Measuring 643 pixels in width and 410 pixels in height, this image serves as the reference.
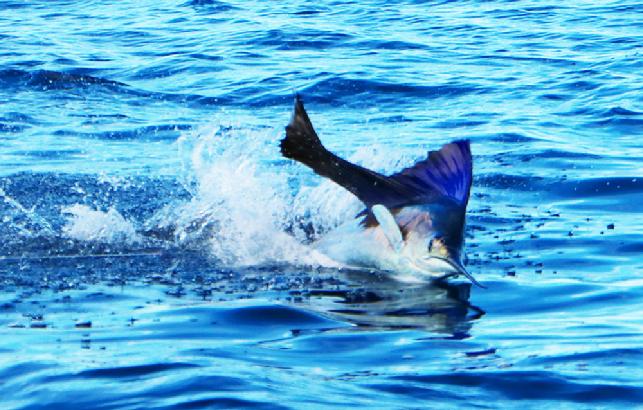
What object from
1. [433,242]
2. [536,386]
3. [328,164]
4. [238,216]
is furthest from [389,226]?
[536,386]

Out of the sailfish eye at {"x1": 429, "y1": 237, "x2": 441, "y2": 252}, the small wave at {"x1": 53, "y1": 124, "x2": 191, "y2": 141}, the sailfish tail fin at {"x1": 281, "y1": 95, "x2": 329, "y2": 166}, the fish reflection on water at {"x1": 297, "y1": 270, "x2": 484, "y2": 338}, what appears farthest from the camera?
the small wave at {"x1": 53, "y1": 124, "x2": 191, "y2": 141}

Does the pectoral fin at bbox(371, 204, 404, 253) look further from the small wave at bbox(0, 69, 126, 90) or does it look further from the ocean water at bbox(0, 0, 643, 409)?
the small wave at bbox(0, 69, 126, 90)

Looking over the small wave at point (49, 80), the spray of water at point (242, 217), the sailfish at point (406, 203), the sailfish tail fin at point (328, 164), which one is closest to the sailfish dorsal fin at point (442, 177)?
the sailfish at point (406, 203)

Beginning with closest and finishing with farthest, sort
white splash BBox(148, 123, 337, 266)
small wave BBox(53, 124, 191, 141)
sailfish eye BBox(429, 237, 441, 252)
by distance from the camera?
1. sailfish eye BBox(429, 237, 441, 252)
2. white splash BBox(148, 123, 337, 266)
3. small wave BBox(53, 124, 191, 141)

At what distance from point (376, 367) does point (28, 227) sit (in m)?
3.90

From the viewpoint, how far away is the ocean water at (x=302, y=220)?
5.66 m

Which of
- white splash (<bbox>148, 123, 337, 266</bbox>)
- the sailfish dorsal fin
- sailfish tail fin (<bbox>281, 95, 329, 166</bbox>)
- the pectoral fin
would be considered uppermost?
sailfish tail fin (<bbox>281, 95, 329, 166</bbox>)

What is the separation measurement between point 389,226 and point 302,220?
5.43 feet

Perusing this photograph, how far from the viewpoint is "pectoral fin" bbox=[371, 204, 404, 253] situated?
295 inches

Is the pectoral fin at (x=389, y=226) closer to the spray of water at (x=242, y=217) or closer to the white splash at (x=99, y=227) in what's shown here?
the spray of water at (x=242, y=217)

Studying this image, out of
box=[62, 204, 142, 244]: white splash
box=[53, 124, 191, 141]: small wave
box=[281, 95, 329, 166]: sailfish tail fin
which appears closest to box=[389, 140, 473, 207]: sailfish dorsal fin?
box=[281, 95, 329, 166]: sailfish tail fin

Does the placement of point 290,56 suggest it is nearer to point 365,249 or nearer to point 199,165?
point 199,165

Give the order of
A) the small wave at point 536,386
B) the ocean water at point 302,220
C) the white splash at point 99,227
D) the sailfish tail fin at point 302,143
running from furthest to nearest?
the white splash at point 99,227 → the sailfish tail fin at point 302,143 → the ocean water at point 302,220 → the small wave at point 536,386

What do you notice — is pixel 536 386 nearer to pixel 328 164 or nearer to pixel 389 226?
pixel 389 226
